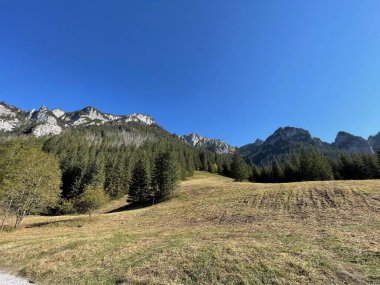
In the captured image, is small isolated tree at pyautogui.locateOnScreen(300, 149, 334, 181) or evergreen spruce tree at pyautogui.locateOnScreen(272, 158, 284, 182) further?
evergreen spruce tree at pyautogui.locateOnScreen(272, 158, 284, 182)

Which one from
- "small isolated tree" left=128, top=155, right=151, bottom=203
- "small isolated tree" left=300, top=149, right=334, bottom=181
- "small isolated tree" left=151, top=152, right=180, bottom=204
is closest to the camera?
"small isolated tree" left=151, top=152, right=180, bottom=204

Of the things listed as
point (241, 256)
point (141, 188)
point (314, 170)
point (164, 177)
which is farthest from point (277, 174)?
point (241, 256)

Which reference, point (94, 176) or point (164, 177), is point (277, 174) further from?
point (94, 176)

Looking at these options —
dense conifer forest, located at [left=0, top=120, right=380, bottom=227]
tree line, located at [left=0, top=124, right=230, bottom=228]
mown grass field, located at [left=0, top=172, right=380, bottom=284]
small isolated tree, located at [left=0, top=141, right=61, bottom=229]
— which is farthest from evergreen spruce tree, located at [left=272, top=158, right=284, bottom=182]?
small isolated tree, located at [left=0, top=141, right=61, bottom=229]

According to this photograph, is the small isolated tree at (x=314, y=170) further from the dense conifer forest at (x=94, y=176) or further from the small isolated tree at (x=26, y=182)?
the small isolated tree at (x=26, y=182)

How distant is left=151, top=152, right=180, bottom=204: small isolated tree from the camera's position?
186ft

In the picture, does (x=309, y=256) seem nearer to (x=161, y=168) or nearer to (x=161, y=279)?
(x=161, y=279)

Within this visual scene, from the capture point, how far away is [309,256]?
1241cm

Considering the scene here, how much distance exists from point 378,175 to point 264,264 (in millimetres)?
89122

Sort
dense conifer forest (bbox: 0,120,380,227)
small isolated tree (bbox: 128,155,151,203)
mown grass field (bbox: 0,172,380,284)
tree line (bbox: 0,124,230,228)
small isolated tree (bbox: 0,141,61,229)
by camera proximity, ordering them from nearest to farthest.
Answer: mown grass field (bbox: 0,172,380,284), small isolated tree (bbox: 0,141,61,229), tree line (bbox: 0,124,230,228), dense conifer forest (bbox: 0,120,380,227), small isolated tree (bbox: 128,155,151,203)

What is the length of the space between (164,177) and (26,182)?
29.8 metres

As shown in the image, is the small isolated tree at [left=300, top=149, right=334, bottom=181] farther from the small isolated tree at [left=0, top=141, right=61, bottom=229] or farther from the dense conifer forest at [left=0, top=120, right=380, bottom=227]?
the small isolated tree at [left=0, top=141, right=61, bottom=229]

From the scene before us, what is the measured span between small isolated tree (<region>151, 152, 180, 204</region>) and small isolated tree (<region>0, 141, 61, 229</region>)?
995 inches

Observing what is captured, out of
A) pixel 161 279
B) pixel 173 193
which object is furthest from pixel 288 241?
pixel 173 193
